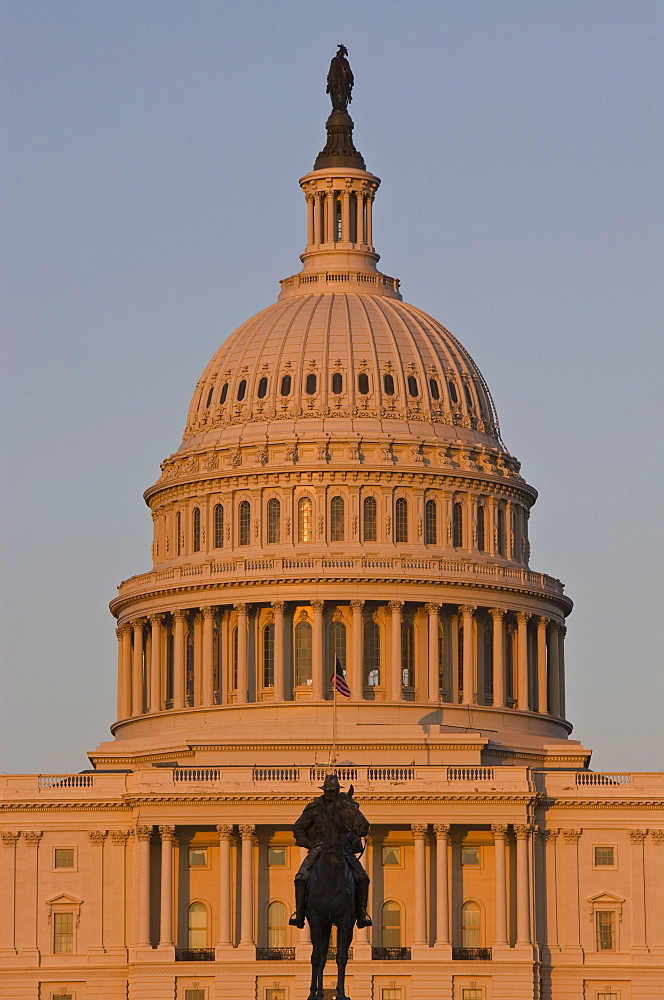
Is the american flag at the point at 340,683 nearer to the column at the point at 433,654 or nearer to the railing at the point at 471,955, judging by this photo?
the column at the point at 433,654

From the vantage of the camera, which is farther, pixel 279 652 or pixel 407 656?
pixel 407 656

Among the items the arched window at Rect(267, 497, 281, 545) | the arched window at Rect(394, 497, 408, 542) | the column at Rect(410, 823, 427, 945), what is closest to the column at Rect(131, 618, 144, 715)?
the arched window at Rect(267, 497, 281, 545)

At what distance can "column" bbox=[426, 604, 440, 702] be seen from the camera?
14925 cm

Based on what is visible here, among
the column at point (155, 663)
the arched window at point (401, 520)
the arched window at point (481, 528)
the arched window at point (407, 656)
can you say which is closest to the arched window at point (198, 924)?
the column at point (155, 663)

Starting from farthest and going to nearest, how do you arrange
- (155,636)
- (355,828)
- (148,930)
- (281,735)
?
(155,636) → (281,735) → (148,930) → (355,828)

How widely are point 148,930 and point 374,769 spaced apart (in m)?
12.9

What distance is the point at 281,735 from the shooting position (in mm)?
144375

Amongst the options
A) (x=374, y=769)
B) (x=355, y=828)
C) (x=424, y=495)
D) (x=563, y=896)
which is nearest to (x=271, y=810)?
(x=374, y=769)

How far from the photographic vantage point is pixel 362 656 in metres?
149

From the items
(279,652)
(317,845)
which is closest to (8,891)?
(279,652)

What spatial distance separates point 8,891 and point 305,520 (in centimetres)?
2820

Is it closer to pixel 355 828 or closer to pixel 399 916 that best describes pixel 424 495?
pixel 399 916

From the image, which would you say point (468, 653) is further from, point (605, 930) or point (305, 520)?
point (605, 930)

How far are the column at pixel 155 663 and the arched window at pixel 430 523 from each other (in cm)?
1495
